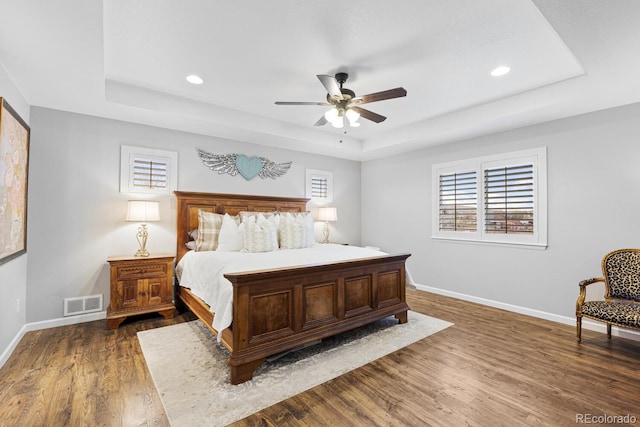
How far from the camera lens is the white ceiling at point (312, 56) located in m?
2.08

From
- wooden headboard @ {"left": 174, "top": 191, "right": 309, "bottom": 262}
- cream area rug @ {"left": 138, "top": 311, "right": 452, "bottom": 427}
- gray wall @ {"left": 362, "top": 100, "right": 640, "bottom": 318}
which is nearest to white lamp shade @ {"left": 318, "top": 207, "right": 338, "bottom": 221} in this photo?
wooden headboard @ {"left": 174, "top": 191, "right": 309, "bottom": 262}

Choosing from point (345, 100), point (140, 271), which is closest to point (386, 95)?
point (345, 100)

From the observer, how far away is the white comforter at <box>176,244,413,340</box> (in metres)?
2.45

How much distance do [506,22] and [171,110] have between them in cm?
355

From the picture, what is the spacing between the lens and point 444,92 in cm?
357

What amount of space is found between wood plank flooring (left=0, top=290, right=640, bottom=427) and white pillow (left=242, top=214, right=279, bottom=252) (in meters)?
1.58

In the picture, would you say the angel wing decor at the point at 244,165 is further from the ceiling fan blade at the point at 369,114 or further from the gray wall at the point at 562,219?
the gray wall at the point at 562,219

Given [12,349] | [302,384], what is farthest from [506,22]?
[12,349]

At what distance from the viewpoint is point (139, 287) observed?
11.7ft

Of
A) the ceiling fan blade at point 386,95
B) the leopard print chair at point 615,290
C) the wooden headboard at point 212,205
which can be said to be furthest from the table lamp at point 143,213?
the leopard print chair at point 615,290

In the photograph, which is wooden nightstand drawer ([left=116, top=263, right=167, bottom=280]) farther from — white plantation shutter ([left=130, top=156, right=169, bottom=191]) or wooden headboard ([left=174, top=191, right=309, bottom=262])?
white plantation shutter ([left=130, top=156, right=169, bottom=191])

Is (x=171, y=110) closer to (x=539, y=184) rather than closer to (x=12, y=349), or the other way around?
(x=12, y=349)

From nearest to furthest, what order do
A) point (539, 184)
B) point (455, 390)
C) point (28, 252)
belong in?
point (455, 390) < point (28, 252) < point (539, 184)

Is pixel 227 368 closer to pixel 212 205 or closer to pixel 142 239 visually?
pixel 142 239
